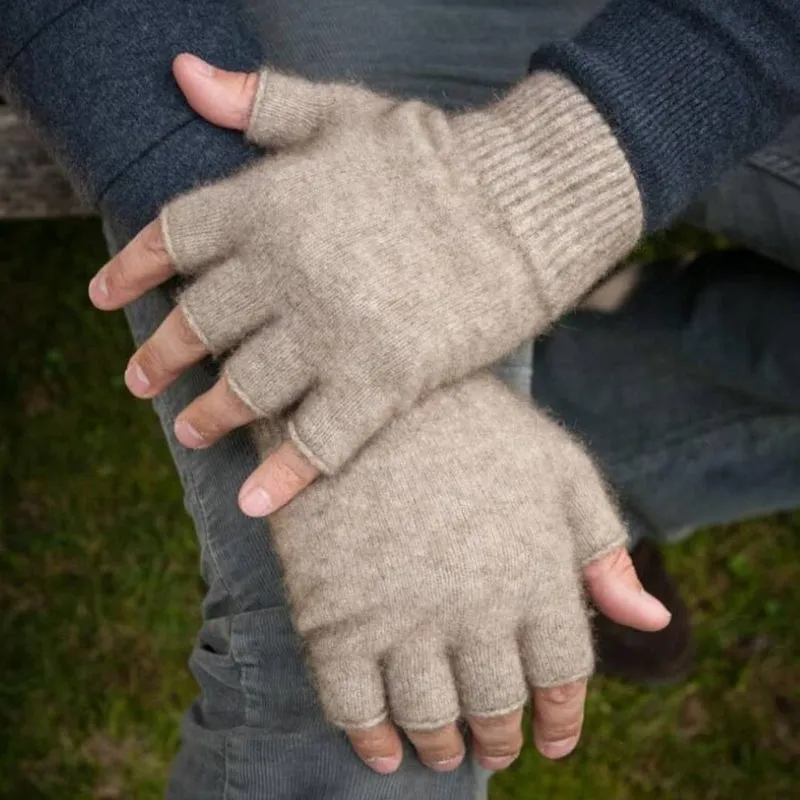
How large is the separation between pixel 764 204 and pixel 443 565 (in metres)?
0.66

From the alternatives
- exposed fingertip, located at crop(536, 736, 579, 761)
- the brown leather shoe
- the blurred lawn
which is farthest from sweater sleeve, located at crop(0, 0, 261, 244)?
the brown leather shoe

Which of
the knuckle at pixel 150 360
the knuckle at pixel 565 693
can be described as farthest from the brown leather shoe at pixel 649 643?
the knuckle at pixel 150 360

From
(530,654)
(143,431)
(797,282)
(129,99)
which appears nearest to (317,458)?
(530,654)

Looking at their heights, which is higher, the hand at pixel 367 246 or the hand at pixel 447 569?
the hand at pixel 367 246

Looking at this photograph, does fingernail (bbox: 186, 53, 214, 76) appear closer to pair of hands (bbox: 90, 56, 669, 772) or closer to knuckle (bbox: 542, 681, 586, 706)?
pair of hands (bbox: 90, 56, 669, 772)

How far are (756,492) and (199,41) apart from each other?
106 cm

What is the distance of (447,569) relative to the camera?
0.89m

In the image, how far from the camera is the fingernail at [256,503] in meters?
0.92

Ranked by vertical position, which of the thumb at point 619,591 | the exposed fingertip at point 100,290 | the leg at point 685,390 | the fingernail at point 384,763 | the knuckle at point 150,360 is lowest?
the leg at point 685,390

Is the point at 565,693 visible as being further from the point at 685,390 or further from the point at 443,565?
the point at 685,390

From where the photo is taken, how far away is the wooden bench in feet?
4.30

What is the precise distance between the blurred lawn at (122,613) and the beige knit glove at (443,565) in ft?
3.36

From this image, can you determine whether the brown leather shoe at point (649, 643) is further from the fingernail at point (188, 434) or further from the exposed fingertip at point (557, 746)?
the fingernail at point (188, 434)

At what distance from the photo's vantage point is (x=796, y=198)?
3.97 ft
